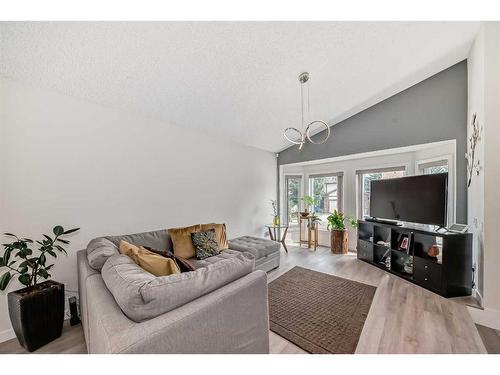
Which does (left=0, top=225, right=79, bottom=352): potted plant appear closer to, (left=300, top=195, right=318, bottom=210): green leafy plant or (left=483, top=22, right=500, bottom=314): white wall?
(left=483, top=22, right=500, bottom=314): white wall

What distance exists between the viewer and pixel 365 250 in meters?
3.94

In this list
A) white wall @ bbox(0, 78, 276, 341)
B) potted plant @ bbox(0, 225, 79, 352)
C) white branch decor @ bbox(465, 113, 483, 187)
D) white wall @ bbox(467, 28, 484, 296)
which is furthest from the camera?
white branch decor @ bbox(465, 113, 483, 187)

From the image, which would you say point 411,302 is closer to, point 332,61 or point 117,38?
point 332,61

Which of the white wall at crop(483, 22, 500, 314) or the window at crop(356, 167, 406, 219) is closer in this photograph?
the white wall at crop(483, 22, 500, 314)

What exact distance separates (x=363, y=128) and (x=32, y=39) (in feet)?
14.9

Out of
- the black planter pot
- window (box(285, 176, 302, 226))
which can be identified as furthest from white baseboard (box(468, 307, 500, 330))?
the black planter pot

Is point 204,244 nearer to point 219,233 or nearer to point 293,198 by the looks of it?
point 219,233

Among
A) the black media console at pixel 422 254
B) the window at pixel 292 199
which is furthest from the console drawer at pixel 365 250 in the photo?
the window at pixel 292 199

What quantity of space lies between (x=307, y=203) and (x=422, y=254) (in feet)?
8.72

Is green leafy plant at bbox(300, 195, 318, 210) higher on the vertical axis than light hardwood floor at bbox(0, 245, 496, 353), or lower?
higher

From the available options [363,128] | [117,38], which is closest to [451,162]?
[363,128]

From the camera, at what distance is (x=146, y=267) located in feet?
4.88

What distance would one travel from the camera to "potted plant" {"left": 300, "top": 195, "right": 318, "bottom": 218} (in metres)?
5.04

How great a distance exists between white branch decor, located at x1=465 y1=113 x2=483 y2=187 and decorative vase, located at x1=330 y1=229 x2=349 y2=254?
7.24ft
